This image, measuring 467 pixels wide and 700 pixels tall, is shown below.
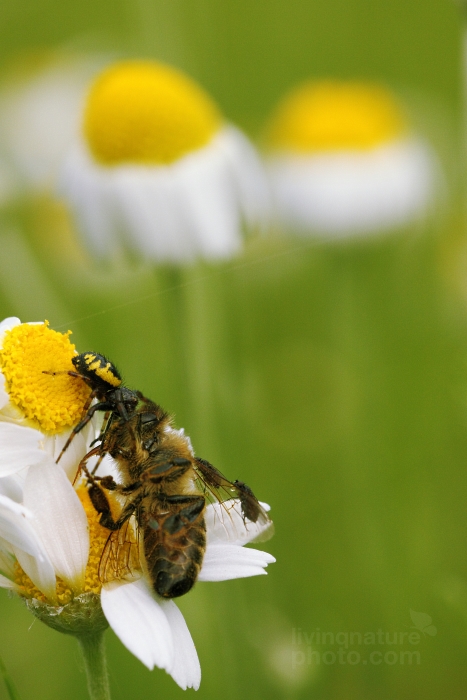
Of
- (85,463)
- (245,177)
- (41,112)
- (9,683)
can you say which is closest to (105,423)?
(85,463)

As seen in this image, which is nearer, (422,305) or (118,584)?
(118,584)

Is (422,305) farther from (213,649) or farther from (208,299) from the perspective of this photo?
(213,649)

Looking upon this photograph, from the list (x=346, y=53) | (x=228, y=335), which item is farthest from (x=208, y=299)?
(x=346, y=53)

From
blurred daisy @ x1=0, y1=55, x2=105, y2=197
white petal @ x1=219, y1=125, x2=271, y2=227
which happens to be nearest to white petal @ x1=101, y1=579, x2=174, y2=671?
white petal @ x1=219, y1=125, x2=271, y2=227

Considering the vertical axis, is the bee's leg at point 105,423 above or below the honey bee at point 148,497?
above

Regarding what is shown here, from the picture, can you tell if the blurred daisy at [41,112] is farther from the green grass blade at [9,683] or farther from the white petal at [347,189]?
the green grass blade at [9,683]

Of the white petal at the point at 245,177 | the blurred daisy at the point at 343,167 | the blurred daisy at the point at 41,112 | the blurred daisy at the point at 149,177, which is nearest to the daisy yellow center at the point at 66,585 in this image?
the blurred daisy at the point at 149,177
